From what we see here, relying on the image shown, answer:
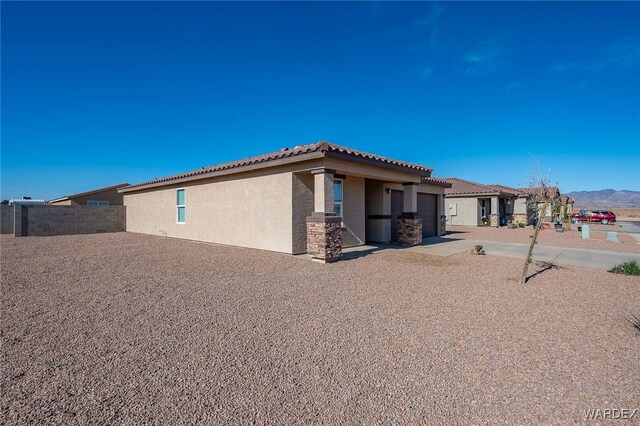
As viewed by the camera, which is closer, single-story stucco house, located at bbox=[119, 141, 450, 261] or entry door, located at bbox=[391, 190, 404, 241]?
single-story stucco house, located at bbox=[119, 141, 450, 261]

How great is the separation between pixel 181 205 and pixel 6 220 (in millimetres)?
15537

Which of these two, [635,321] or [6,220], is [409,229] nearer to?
A: [635,321]

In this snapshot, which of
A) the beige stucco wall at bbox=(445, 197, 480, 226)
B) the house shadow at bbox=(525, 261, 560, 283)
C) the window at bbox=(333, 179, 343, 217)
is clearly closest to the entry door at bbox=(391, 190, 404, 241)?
the window at bbox=(333, 179, 343, 217)

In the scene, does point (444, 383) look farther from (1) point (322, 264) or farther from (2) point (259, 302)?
(1) point (322, 264)

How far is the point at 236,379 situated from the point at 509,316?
4.44m

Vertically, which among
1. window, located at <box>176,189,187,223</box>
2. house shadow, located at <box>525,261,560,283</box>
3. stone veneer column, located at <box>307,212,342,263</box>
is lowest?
house shadow, located at <box>525,261,560,283</box>

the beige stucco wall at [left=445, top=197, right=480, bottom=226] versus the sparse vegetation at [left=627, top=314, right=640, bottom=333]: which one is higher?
the beige stucco wall at [left=445, top=197, right=480, bottom=226]

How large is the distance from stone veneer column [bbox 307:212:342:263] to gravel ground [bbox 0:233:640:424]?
6.08 feet

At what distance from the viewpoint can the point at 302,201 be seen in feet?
35.6

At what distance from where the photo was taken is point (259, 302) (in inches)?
229

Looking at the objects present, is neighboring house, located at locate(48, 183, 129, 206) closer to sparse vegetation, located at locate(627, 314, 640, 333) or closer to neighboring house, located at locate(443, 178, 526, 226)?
neighboring house, located at locate(443, 178, 526, 226)

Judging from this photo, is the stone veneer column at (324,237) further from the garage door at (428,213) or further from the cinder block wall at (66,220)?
the cinder block wall at (66,220)

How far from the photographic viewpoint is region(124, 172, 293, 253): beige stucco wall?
11.0 metres

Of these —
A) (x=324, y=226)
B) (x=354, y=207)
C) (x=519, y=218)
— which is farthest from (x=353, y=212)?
(x=519, y=218)
